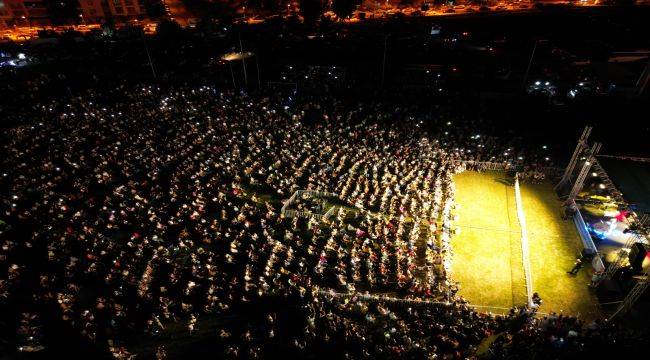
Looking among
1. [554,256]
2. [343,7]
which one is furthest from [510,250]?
[343,7]

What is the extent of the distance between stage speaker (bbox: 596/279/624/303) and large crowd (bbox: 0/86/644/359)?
8.99ft

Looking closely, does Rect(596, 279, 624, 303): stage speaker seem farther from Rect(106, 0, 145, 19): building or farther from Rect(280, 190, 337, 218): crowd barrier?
Rect(106, 0, 145, 19): building

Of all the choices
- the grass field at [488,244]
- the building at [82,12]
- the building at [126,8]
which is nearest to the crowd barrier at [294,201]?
the grass field at [488,244]

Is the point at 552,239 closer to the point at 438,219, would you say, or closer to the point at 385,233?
the point at 438,219

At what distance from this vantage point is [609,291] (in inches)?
611

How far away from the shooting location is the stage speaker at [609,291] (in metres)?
15.4

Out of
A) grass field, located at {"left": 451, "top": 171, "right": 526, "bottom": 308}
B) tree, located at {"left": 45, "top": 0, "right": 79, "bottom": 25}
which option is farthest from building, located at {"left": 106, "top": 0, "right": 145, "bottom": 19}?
grass field, located at {"left": 451, "top": 171, "right": 526, "bottom": 308}

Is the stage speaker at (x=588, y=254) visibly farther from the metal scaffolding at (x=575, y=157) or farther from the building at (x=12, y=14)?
the building at (x=12, y=14)

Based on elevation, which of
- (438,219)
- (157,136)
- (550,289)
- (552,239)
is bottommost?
(550,289)

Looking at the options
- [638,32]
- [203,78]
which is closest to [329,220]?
[203,78]

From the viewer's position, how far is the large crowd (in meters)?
13.8

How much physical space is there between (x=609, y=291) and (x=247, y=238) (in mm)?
17013

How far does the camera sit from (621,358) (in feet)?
40.4

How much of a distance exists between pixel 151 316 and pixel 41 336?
4.45 m
